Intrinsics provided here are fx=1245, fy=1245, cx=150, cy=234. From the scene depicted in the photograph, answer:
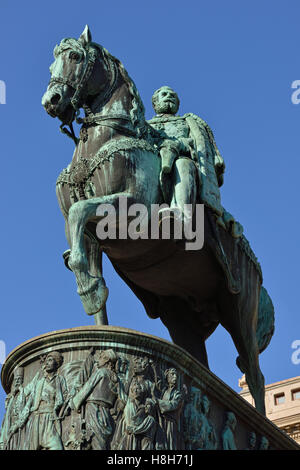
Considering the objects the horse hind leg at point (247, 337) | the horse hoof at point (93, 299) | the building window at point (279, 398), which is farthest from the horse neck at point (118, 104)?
the building window at point (279, 398)

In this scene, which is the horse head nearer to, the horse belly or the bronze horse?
the bronze horse

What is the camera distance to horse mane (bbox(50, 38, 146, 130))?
16719mm

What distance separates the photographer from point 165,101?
61.4 ft

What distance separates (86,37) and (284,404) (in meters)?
18.1

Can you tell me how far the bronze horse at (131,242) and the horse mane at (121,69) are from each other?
0.01 meters

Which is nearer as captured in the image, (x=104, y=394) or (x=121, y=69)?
(x=104, y=394)

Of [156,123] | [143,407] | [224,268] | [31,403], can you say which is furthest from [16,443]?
[156,123]

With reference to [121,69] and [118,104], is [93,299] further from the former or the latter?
[121,69]

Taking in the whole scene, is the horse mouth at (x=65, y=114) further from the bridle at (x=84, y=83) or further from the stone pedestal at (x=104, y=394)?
the stone pedestal at (x=104, y=394)

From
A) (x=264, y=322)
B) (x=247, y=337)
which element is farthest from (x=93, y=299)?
(x=264, y=322)

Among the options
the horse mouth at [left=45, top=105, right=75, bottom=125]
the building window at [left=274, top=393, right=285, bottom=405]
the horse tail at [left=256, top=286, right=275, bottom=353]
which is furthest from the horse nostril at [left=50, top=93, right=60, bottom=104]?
the building window at [left=274, top=393, right=285, bottom=405]

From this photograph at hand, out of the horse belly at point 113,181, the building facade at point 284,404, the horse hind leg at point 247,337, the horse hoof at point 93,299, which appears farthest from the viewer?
the building facade at point 284,404

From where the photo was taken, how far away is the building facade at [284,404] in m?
32.1

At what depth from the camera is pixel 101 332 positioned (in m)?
14.4
